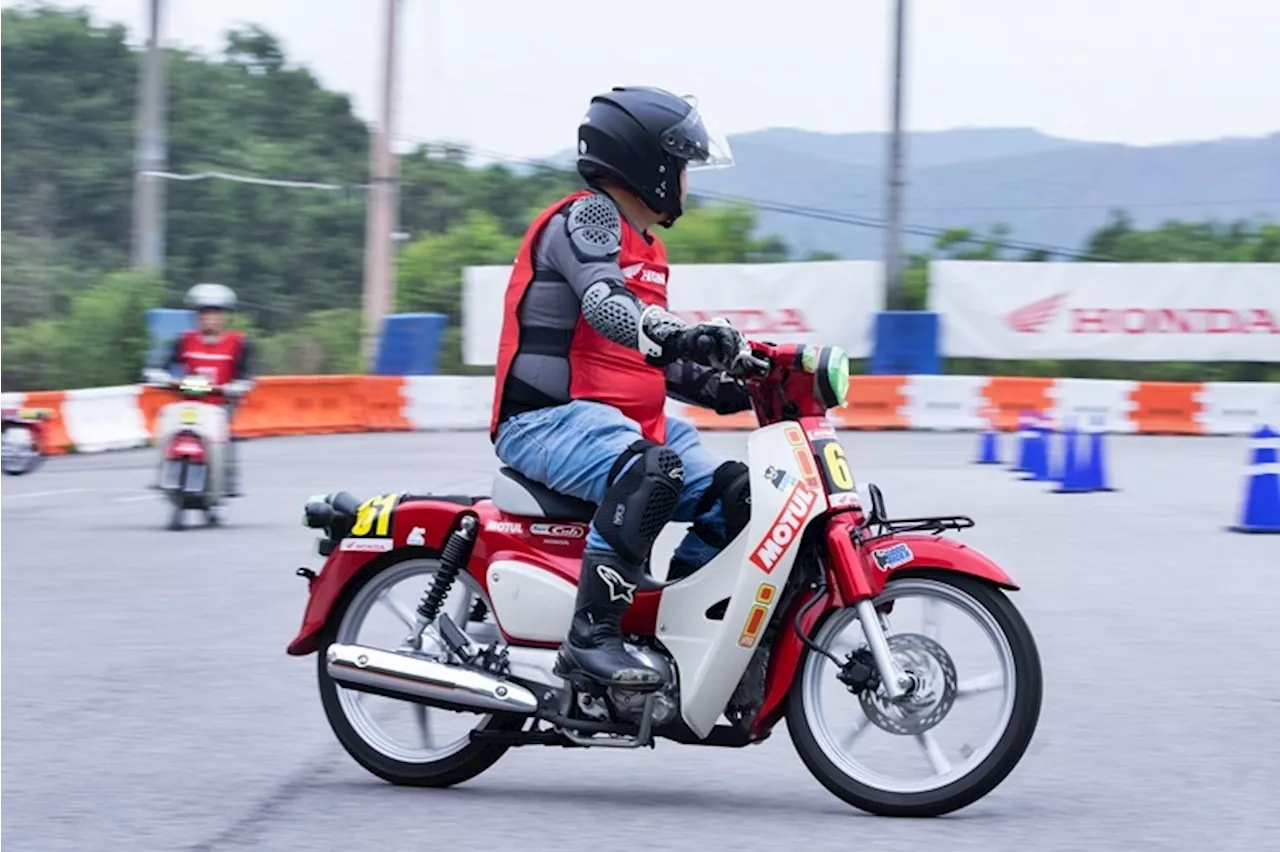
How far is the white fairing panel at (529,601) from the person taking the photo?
20.8 ft

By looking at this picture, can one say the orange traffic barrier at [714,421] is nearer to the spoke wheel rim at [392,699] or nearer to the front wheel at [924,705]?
the spoke wheel rim at [392,699]

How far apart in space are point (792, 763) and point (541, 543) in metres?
1.20

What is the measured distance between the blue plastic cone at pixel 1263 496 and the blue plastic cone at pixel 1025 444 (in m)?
4.81

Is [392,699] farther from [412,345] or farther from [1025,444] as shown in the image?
[412,345]

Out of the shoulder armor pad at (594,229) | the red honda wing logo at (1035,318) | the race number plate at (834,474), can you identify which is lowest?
the race number plate at (834,474)

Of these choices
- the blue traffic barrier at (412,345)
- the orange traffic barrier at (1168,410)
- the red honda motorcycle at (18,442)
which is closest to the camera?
the red honda motorcycle at (18,442)

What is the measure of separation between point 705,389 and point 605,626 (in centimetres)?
83

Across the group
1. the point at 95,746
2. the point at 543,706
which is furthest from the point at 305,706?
the point at 543,706

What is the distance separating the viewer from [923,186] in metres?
71.9

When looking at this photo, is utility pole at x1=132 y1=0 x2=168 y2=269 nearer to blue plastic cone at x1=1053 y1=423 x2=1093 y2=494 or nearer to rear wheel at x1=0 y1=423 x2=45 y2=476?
rear wheel at x1=0 y1=423 x2=45 y2=476

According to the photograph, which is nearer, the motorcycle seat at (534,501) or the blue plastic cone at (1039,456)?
the motorcycle seat at (534,501)

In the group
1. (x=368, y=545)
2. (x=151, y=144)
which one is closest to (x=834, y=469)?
(x=368, y=545)

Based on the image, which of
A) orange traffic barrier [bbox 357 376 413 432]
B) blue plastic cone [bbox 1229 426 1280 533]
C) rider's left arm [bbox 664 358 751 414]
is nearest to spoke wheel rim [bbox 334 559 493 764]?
rider's left arm [bbox 664 358 751 414]

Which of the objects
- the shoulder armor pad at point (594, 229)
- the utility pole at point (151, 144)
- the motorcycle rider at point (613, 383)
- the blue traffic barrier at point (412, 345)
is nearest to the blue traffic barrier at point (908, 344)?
the blue traffic barrier at point (412, 345)
